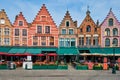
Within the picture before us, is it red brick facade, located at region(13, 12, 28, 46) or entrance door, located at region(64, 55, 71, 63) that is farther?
entrance door, located at region(64, 55, 71, 63)

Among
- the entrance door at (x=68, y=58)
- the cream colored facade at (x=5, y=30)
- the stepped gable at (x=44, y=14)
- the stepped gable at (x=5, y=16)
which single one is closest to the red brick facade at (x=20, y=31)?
the cream colored facade at (x=5, y=30)

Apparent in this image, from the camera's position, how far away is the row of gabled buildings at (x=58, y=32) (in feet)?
192

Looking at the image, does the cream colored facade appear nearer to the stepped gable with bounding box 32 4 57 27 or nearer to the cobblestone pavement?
the stepped gable with bounding box 32 4 57 27

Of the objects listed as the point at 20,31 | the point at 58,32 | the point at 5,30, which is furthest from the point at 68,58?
the point at 5,30

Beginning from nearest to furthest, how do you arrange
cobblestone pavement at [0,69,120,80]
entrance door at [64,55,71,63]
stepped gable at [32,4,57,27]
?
cobblestone pavement at [0,69,120,80], entrance door at [64,55,71,63], stepped gable at [32,4,57,27]

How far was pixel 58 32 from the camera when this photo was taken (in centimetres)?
5941

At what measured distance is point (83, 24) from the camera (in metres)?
59.8

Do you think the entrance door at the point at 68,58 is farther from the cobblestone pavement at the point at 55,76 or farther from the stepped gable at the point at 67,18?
the cobblestone pavement at the point at 55,76

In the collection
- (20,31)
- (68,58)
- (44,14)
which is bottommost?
(68,58)

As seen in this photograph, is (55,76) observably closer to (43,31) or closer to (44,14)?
(43,31)

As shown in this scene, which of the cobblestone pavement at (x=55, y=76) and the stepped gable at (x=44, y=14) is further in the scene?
the stepped gable at (x=44, y=14)

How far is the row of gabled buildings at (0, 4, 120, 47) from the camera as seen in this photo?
5838 centimetres

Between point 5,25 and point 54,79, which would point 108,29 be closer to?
point 5,25

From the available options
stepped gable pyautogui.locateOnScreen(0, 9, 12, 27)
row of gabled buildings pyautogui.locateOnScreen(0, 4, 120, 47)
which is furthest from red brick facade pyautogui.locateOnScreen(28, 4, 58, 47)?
stepped gable pyautogui.locateOnScreen(0, 9, 12, 27)
